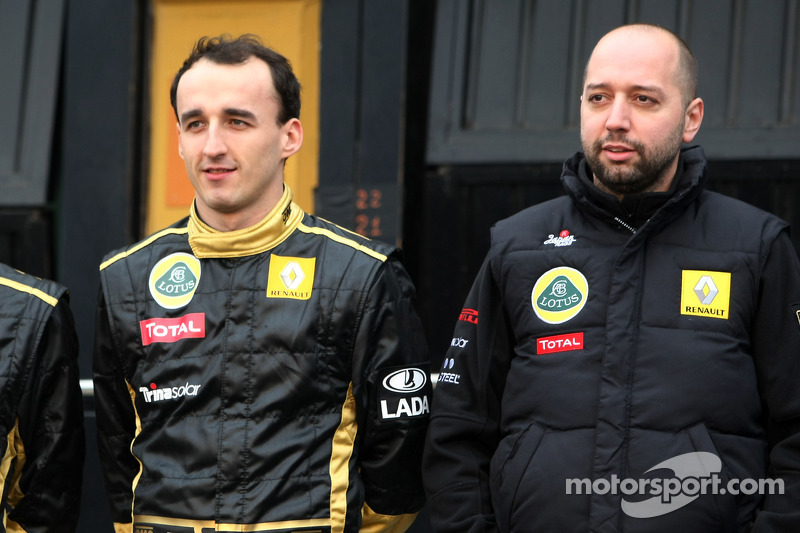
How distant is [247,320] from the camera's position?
9.36 feet

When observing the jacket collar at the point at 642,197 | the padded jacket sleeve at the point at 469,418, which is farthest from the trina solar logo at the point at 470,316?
the jacket collar at the point at 642,197

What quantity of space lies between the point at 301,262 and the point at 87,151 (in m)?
2.41

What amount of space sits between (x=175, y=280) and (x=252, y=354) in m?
0.35

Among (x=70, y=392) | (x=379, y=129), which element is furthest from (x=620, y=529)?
(x=379, y=129)

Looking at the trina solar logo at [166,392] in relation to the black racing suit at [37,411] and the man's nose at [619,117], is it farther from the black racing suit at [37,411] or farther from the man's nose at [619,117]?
the man's nose at [619,117]

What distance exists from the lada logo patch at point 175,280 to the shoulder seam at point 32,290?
0.96ft

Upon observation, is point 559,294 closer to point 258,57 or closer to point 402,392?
point 402,392

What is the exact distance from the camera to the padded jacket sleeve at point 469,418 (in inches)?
105

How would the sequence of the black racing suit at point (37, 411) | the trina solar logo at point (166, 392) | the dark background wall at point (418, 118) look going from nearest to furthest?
1. the trina solar logo at point (166, 392)
2. the black racing suit at point (37, 411)
3. the dark background wall at point (418, 118)

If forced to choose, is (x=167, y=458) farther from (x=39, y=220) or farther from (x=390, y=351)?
(x=39, y=220)

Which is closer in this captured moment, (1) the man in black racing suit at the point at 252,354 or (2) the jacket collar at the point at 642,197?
(2) the jacket collar at the point at 642,197

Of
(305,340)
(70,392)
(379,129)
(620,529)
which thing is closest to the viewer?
(620,529)

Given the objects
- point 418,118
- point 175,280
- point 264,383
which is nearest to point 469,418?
point 264,383

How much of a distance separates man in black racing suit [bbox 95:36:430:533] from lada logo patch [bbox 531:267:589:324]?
17.3 inches
